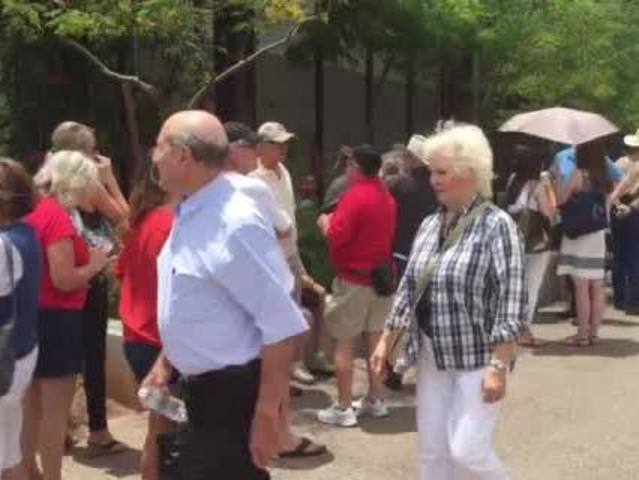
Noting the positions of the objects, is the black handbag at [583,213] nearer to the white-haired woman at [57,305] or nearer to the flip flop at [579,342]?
the flip flop at [579,342]

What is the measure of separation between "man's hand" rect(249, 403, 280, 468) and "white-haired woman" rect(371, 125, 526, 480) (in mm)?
1214

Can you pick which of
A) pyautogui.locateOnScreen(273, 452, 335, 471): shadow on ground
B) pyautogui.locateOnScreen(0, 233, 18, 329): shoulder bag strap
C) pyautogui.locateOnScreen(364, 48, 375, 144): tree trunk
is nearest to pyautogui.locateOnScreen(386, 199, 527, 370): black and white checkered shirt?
pyautogui.locateOnScreen(0, 233, 18, 329): shoulder bag strap

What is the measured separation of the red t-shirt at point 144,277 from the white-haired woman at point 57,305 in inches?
9.3

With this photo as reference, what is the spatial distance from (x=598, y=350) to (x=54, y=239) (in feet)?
19.8

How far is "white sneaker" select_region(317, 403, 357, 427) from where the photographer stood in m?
7.71

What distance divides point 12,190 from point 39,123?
26.1 ft

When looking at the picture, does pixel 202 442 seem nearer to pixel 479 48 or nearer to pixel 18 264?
pixel 18 264

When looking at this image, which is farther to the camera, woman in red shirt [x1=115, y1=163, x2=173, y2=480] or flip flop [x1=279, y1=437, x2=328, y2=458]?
flip flop [x1=279, y1=437, x2=328, y2=458]

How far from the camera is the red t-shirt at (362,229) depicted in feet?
24.9

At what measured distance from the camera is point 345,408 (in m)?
7.73

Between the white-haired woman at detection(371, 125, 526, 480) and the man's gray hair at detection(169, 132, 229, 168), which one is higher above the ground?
the man's gray hair at detection(169, 132, 229, 168)

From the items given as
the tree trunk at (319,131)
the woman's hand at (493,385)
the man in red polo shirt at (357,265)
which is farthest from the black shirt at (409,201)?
the tree trunk at (319,131)

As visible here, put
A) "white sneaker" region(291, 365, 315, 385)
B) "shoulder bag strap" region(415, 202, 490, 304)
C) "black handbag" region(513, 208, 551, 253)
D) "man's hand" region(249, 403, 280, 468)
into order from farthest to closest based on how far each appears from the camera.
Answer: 1. "black handbag" region(513, 208, 551, 253)
2. "white sneaker" region(291, 365, 315, 385)
3. "shoulder bag strap" region(415, 202, 490, 304)
4. "man's hand" region(249, 403, 280, 468)

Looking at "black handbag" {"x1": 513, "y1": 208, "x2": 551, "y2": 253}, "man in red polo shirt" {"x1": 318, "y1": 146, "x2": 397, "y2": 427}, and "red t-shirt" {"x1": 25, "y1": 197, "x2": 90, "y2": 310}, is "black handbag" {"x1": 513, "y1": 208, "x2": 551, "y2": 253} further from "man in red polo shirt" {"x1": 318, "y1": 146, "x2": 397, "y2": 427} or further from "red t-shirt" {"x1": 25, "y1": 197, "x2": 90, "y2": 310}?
"red t-shirt" {"x1": 25, "y1": 197, "x2": 90, "y2": 310}
